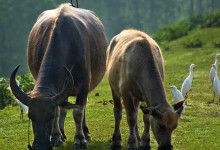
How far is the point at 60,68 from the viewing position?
10.9 meters

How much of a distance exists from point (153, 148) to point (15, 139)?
3745 millimetres

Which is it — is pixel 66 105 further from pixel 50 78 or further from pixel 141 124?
pixel 141 124

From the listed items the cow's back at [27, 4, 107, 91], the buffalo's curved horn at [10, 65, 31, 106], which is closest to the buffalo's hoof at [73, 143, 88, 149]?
the cow's back at [27, 4, 107, 91]

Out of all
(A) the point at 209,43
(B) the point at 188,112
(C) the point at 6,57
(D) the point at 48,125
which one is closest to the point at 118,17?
(C) the point at 6,57

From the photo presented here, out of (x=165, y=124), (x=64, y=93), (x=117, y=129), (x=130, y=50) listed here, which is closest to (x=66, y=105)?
(x=64, y=93)

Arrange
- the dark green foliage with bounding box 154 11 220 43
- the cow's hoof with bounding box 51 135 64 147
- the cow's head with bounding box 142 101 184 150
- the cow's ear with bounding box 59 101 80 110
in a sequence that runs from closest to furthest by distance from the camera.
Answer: the cow's head with bounding box 142 101 184 150
the cow's ear with bounding box 59 101 80 110
the cow's hoof with bounding box 51 135 64 147
the dark green foliage with bounding box 154 11 220 43

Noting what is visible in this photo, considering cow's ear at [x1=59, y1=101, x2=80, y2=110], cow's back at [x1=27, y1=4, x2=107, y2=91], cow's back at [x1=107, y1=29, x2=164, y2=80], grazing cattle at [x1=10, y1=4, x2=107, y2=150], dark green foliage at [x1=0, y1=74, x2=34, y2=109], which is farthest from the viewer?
dark green foliage at [x1=0, y1=74, x2=34, y2=109]

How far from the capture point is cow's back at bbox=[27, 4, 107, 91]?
11.4 m

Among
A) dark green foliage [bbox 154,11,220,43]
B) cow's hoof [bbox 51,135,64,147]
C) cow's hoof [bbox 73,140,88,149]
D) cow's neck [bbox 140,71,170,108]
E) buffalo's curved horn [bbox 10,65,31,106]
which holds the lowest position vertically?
dark green foliage [bbox 154,11,220,43]

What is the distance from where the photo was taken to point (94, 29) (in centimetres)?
1400

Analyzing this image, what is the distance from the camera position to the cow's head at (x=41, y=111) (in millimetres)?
9609

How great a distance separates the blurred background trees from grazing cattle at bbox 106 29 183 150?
237 ft

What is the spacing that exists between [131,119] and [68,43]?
2023 mm

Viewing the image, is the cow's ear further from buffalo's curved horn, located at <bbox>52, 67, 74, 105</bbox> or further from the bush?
the bush
